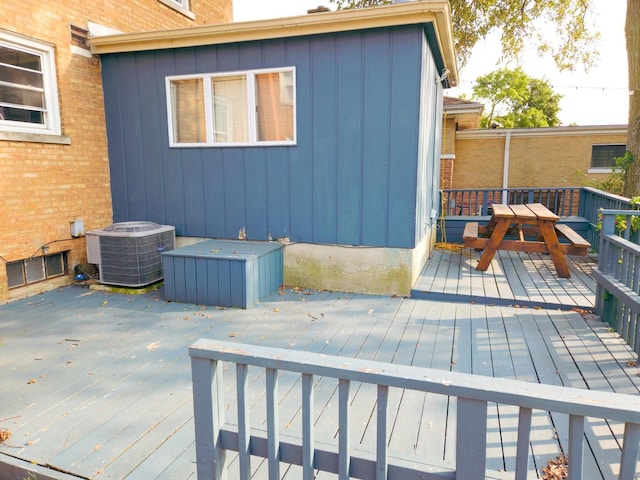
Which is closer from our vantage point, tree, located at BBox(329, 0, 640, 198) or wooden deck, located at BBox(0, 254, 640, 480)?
wooden deck, located at BBox(0, 254, 640, 480)

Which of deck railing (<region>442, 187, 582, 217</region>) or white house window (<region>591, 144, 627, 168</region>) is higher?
white house window (<region>591, 144, 627, 168</region>)

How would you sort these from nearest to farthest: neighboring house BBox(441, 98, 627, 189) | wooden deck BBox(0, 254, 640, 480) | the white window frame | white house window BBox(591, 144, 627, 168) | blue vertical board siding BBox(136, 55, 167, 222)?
wooden deck BBox(0, 254, 640, 480), the white window frame, blue vertical board siding BBox(136, 55, 167, 222), neighboring house BBox(441, 98, 627, 189), white house window BBox(591, 144, 627, 168)

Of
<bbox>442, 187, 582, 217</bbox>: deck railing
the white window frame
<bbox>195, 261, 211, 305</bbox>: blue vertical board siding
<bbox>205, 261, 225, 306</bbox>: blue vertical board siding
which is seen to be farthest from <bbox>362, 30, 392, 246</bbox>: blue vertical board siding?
the white window frame

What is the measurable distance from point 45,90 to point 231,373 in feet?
14.5

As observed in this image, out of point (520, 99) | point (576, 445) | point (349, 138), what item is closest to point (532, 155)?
point (349, 138)

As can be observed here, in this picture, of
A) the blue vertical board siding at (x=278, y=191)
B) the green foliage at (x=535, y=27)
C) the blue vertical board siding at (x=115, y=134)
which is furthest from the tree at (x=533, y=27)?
the blue vertical board siding at (x=115, y=134)

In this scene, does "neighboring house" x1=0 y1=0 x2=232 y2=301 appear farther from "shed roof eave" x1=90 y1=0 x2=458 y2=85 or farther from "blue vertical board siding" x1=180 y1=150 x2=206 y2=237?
"blue vertical board siding" x1=180 y1=150 x2=206 y2=237

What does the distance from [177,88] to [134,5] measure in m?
1.96

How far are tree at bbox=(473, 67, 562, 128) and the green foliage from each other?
19374 mm

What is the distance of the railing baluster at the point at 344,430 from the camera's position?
1386mm

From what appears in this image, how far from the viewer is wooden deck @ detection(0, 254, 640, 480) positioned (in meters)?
2.23

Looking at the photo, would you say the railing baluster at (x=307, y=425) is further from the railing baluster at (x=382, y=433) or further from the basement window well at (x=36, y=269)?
the basement window well at (x=36, y=269)

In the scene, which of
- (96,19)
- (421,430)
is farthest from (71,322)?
(96,19)

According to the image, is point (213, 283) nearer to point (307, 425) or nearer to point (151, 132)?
point (151, 132)
